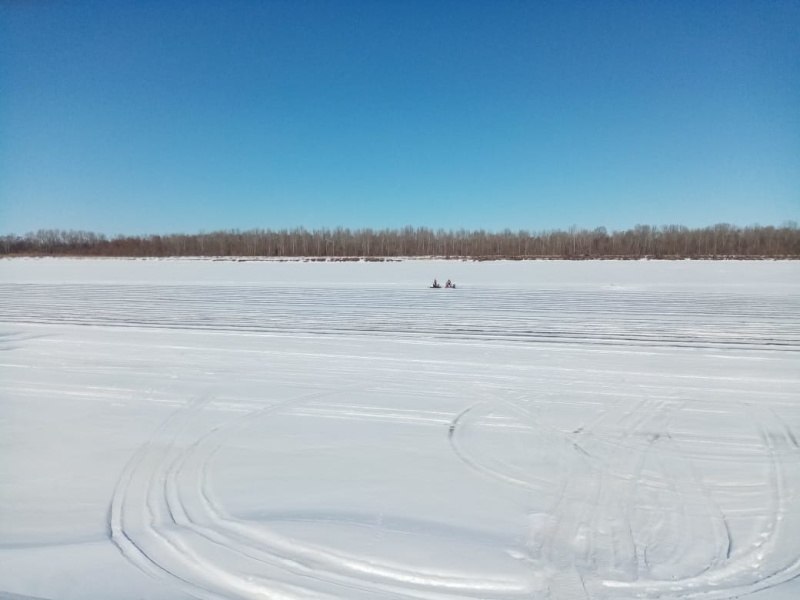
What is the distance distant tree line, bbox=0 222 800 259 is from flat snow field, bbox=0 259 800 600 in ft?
202

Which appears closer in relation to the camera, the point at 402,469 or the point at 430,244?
the point at 402,469

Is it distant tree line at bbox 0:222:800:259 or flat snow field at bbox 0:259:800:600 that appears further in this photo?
distant tree line at bbox 0:222:800:259

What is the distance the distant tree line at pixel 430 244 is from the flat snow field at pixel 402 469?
61.6 metres

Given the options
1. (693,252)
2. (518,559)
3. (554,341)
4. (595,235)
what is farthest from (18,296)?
(595,235)

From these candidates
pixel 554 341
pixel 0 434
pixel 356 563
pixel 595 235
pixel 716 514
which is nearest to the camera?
pixel 356 563

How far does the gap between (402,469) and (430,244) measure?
81.7m

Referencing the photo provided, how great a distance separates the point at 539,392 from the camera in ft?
21.0

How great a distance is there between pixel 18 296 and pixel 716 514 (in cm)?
2297

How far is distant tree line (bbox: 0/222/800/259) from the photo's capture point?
7036cm

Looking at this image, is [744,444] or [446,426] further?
[446,426]

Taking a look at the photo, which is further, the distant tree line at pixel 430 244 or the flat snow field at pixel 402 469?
the distant tree line at pixel 430 244

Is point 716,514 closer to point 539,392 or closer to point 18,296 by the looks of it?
point 539,392

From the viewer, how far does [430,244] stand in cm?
8519

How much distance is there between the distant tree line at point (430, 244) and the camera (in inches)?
2770
